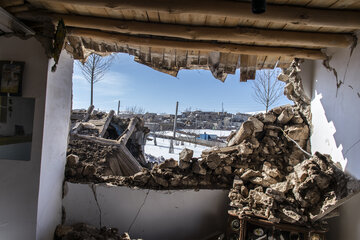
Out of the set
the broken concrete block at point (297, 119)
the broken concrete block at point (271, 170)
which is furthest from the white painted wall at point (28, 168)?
the broken concrete block at point (297, 119)

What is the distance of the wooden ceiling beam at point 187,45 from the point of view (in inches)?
90.3

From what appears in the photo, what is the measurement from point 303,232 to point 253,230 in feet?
1.66

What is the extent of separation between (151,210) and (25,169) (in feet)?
5.03

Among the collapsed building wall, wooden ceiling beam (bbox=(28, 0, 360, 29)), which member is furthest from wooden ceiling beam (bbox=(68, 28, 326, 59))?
the collapsed building wall

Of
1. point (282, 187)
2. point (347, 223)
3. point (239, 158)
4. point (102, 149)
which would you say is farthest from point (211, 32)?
point (102, 149)

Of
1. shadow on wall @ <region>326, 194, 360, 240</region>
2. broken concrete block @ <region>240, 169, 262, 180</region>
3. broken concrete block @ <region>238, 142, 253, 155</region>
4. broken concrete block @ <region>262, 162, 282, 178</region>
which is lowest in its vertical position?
shadow on wall @ <region>326, 194, 360, 240</region>

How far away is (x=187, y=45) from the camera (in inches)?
92.9

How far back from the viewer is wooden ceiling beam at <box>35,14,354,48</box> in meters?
2.07

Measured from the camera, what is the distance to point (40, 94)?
204 cm

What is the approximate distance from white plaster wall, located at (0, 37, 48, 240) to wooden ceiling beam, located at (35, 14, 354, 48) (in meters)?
0.46

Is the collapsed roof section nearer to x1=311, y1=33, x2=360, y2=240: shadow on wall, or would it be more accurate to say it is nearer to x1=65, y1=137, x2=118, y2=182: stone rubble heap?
x1=311, y1=33, x2=360, y2=240: shadow on wall

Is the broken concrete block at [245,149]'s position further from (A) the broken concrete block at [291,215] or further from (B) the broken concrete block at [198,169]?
(A) the broken concrete block at [291,215]

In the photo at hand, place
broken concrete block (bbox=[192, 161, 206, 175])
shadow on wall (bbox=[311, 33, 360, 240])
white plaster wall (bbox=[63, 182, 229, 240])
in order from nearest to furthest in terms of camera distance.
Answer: shadow on wall (bbox=[311, 33, 360, 240]) < white plaster wall (bbox=[63, 182, 229, 240]) < broken concrete block (bbox=[192, 161, 206, 175])

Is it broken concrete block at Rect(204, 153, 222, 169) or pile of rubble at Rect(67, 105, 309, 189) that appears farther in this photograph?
broken concrete block at Rect(204, 153, 222, 169)
